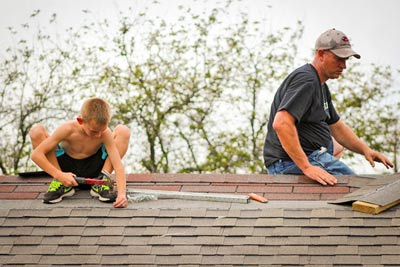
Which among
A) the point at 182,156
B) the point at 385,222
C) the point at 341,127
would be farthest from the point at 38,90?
the point at 385,222

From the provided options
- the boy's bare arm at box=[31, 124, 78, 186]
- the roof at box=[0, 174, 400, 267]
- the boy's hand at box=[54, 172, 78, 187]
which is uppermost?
the boy's bare arm at box=[31, 124, 78, 186]

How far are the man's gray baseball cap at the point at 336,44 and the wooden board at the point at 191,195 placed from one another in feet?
4.13

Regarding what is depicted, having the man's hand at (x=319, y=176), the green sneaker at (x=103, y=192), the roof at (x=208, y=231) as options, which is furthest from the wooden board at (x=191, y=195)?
the man's hand at (x=319, y=176)

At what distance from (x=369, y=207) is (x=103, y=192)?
1.82 m

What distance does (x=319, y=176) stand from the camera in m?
7.05

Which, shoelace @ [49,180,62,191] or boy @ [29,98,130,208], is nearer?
boy @ [29,98,130,208]

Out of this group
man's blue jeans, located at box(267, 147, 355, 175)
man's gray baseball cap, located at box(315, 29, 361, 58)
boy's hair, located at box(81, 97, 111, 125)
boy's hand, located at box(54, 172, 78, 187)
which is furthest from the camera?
man's blue jeans, located at box(267, 147, 355, 175)

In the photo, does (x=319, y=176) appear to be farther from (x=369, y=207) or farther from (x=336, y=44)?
(x=336, y=44)

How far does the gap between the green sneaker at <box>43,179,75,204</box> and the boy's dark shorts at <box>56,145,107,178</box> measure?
0.17 m

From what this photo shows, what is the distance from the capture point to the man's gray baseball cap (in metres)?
7.14

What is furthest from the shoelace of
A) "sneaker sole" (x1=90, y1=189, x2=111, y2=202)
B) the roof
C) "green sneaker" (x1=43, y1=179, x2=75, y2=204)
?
"sneaker sole" (x1=90, y1=189, x2=111, y2=202)

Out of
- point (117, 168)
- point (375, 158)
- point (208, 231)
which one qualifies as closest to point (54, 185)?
point (117, 168)

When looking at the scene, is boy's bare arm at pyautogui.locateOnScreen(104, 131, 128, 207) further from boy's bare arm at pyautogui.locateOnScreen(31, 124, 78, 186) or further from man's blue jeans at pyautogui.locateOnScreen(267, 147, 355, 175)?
man's blue jeans at pyautogui.locateOnScreen(267, 147, 355, 175)

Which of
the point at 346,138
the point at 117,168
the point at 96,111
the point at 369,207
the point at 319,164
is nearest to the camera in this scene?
the point at 369,207
